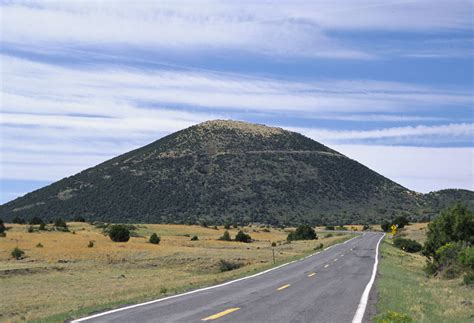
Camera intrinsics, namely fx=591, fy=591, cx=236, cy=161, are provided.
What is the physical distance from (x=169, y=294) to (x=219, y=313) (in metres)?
5.57

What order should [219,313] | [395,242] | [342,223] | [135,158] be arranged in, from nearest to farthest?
[219,313] → [395,242] → [342,223] → [135,158]

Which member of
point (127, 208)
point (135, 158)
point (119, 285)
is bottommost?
point (119, 285)

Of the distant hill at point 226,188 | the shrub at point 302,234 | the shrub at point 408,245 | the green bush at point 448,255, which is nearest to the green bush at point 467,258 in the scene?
the green bush at point 448,255

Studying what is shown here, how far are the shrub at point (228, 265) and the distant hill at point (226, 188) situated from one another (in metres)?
64.1

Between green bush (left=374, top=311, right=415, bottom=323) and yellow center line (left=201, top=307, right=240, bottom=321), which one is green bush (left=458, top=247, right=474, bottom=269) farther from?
green bush (left=374, top=311, right=415, bottom=323)

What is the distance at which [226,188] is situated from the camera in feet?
379

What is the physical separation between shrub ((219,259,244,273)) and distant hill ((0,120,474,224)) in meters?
64.1

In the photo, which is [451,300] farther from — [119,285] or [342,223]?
[342,223]

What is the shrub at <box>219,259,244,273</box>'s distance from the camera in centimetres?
3886

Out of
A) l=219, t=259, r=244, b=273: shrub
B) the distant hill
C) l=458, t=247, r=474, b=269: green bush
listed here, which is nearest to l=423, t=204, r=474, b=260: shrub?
l=458, t=247, r=474, b=269: green bush

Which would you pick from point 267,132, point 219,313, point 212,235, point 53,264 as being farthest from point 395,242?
point 267,132

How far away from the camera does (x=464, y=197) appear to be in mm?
133500

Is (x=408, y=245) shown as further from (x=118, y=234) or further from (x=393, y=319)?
(x=393, y=319)

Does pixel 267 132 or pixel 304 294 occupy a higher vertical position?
pixel 267 132
